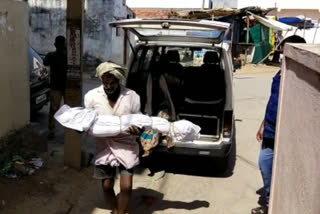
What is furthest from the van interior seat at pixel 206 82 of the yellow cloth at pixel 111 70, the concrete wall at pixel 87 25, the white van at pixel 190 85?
the concrete wall at pixel 87 25

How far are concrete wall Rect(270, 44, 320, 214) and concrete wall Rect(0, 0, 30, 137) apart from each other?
11.4 ft

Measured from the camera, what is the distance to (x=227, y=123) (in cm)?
545

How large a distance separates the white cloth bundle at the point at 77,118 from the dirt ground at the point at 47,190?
123 cm

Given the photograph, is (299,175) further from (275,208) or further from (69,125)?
(69,125)

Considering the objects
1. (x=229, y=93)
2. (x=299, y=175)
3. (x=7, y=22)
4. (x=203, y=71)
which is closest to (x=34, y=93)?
(x=7, y=22)

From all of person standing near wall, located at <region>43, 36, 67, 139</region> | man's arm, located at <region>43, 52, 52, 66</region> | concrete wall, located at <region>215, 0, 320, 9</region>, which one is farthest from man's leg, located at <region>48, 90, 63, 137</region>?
concrete wall, located at <region>215, 0, 320, 9</region>

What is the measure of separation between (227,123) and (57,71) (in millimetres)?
2863

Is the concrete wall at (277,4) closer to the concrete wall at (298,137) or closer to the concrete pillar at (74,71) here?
the concrete pillar at (74,71)

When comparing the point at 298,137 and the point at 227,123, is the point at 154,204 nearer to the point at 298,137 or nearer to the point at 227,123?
the point at 227,123

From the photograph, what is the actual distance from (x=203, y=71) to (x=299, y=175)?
418 centimetres

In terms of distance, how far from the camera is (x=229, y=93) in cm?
540

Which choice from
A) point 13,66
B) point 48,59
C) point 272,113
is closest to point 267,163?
point 272,113

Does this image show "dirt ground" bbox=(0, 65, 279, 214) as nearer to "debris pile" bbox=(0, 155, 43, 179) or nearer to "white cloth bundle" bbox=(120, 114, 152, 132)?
"debris pile" bbox=(0, 155, 43, 179)

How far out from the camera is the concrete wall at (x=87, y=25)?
16781 millimetres
